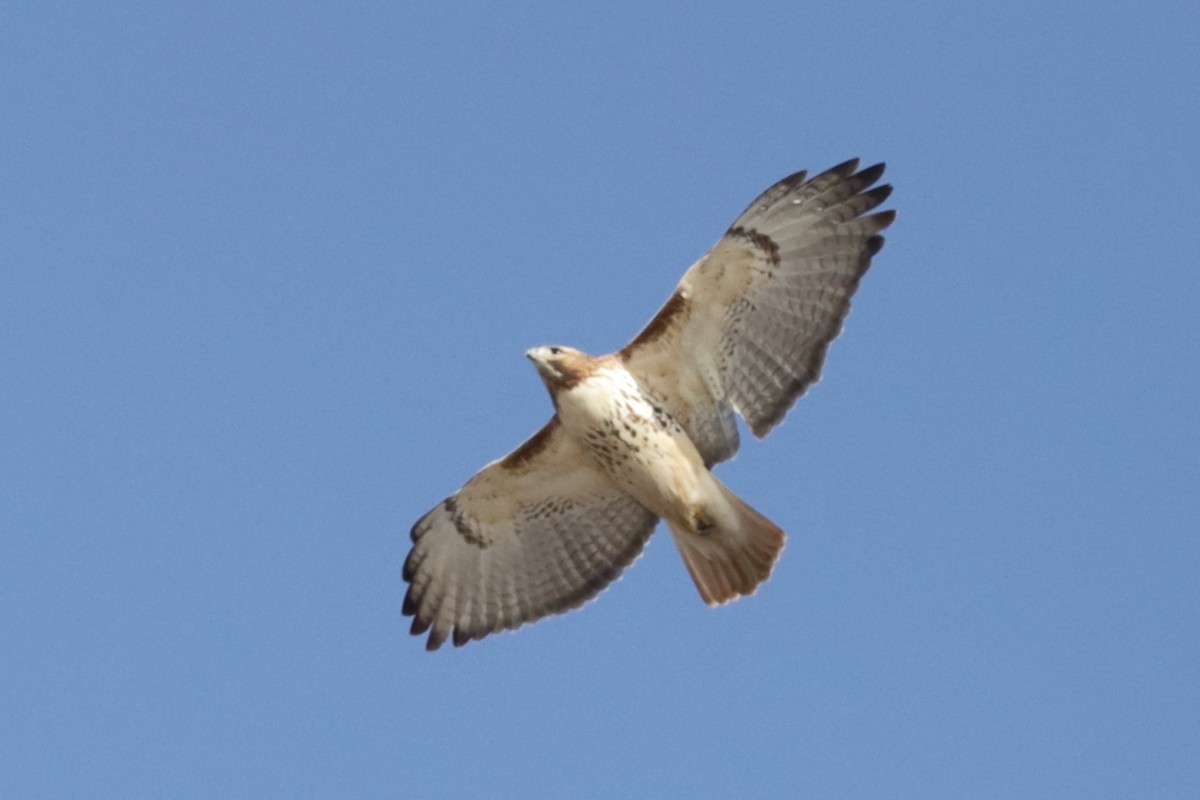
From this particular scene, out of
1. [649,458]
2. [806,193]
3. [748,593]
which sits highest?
[806,193]

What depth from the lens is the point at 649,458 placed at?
1405 cm

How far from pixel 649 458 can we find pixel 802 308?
1.40 meters

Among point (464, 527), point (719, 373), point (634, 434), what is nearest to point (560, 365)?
point (634, 434)

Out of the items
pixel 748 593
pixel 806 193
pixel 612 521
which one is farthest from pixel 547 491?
pixel 806 193

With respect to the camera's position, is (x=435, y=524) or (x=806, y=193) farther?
(x=435, y=524)

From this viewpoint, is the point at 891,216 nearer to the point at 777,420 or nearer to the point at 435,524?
the point at 777,420

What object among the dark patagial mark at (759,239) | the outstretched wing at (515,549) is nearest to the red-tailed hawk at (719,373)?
the dark patagial mark at (759,239)

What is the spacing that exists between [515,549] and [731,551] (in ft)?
5.75

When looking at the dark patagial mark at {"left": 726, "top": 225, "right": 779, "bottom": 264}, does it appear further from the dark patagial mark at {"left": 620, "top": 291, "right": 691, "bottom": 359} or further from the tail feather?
the tail feather

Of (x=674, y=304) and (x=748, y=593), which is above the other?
(x=674, y=304)

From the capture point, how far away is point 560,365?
543 inches

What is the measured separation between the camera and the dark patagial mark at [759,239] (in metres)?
14.0

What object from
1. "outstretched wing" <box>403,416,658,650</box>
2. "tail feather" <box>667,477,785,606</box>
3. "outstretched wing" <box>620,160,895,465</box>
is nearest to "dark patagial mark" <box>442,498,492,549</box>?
"outstretched wing" <box>403,416,658,650</box>

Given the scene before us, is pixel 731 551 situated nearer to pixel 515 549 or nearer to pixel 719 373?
pixel 719 373
